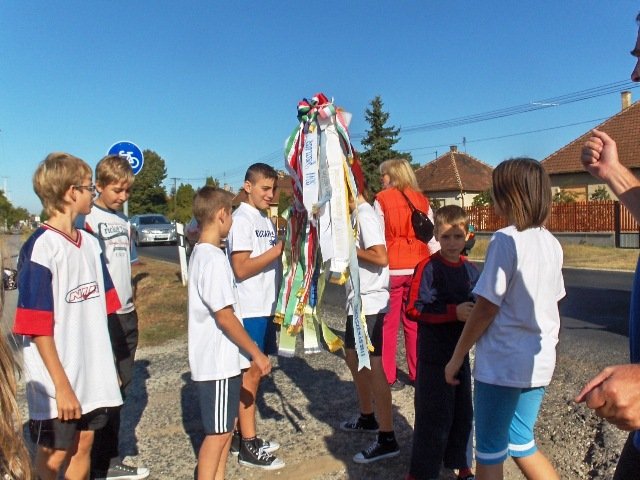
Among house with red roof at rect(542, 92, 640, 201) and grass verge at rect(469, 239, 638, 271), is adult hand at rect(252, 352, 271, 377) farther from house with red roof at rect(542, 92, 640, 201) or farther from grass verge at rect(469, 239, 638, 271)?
house with red roof at rect(542, 92, 640, 201)

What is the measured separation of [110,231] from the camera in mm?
4023

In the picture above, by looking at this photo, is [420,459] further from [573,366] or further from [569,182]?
[569,182]

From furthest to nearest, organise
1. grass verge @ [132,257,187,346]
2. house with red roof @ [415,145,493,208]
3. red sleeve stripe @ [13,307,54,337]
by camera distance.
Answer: house with red roof @ [415,145,493,208] < grass verge @ [132,257,187,346] < red sleeve stripe @ [13,307,54,337]

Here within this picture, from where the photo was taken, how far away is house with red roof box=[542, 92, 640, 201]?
30467 mm


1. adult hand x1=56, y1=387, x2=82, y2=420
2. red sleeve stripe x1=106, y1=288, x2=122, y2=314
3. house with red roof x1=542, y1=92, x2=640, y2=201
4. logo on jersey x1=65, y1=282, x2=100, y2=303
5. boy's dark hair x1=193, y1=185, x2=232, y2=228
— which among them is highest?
house with red roof x1=542, y1=92, x2=640, y2=201

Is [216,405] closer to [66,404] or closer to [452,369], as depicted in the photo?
[66,404]

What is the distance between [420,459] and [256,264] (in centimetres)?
156

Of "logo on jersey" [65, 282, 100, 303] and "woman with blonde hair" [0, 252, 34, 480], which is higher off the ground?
"logo on jersey" [65, 282, 100, 303]

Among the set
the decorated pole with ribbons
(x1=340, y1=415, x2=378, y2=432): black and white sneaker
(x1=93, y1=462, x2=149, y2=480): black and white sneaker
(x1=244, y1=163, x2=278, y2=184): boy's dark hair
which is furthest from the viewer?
(x1=340, y1=415, x2=378, y2=432): black and white sneaker

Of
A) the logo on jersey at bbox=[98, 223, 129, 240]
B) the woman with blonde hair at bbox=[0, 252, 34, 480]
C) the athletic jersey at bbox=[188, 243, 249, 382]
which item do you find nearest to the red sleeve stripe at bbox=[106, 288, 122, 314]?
the athletic jersey at bbox=[188, 243, 249, 382]

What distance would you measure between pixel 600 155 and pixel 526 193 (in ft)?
1.86

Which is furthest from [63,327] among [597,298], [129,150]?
[597,298]

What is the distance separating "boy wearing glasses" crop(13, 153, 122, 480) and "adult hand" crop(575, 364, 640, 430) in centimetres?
220

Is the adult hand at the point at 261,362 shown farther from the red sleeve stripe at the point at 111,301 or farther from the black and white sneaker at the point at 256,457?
the black and white sneaker at the point at 256,457
